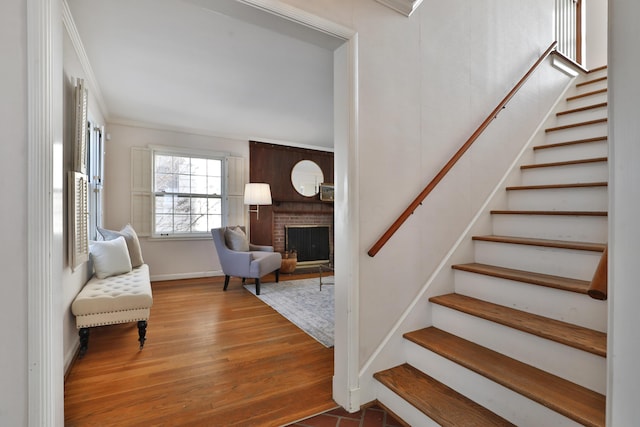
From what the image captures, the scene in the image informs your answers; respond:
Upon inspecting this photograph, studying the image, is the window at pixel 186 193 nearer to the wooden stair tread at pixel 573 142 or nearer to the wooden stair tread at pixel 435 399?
the wooden stair tread at pixel 435 399

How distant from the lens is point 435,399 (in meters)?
1.48

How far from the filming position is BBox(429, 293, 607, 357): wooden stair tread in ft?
4.19

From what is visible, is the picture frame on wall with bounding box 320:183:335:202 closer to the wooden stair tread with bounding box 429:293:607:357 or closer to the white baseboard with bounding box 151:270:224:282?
the white baseboard with bounding box 151:270:224:282

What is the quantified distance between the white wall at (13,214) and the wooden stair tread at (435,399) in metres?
1.58

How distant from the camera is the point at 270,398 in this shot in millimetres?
1775

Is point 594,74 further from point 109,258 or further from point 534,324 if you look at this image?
point 109,258

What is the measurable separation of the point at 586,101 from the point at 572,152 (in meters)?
0.92

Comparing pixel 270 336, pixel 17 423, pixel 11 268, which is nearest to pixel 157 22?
pixel 11 268

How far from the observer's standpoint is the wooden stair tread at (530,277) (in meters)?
1.51

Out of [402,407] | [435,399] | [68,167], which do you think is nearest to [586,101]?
[435,399]

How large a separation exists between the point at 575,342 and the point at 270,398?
160cm

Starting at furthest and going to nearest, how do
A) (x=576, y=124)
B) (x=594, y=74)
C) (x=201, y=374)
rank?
(x=594, y=74) → (x=576, y=124) → (x=201, y=374)

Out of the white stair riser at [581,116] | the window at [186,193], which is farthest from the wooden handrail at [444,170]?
the window at [186,193]

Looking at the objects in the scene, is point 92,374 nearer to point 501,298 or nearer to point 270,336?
point 270,336
